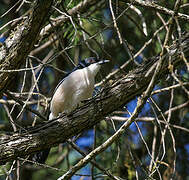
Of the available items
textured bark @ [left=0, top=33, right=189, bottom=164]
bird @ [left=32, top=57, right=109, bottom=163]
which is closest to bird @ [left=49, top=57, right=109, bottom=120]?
bird @ [left=32, top=57, right=109, bottom=163]

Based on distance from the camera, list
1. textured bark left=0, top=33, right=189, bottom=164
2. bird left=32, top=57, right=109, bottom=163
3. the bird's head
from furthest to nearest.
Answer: the bird's head
bird left=32, top=57, right=109, bottom=163
textured bark left=0, top=33, right=189, bottom=164

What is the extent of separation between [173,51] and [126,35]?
11.1ft

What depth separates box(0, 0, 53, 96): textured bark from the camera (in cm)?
344

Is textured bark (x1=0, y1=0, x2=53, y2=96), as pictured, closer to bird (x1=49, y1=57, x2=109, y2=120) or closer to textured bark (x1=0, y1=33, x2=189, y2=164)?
textured bark (x1=0, y1=33, x2=189, y2=164)

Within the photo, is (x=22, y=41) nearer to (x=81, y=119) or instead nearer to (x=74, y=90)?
(x=81, y=119)

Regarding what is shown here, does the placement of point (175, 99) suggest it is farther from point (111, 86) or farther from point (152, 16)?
point (111, 86)

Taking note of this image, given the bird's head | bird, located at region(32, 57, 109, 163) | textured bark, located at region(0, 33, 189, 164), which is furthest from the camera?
the bird's head

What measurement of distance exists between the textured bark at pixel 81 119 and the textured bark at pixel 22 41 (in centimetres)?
61

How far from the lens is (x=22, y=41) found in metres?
3.60

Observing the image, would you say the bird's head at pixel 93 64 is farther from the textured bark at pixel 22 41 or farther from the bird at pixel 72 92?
the textured bark at pixel 22 41

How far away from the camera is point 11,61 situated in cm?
367

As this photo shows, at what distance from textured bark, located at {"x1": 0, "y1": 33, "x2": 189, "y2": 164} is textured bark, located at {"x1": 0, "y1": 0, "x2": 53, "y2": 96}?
2.00 feet

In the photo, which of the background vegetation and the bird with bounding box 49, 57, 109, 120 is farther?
the background vegetation

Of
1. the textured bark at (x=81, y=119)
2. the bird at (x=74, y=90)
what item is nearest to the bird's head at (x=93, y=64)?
the bird at (x=74, y=90)
